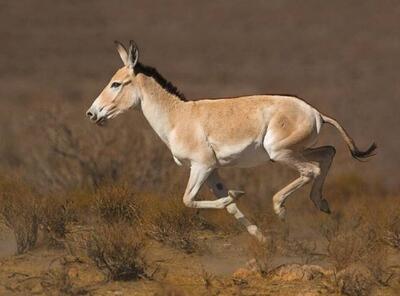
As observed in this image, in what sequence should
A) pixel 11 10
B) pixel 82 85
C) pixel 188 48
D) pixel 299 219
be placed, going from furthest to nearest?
1. pixel 11 10
2. pixel 188 48
3. pixel 82 85
4. pixel 299 219

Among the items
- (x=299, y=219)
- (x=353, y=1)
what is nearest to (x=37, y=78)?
(x=353, y=1)

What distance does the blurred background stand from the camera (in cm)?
3218

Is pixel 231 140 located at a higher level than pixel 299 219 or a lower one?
higher

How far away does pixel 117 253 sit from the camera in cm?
1312

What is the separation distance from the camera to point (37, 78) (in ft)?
173

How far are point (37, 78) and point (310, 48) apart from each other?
12717 millimetres

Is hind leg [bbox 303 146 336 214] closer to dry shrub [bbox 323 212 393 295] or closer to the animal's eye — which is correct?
dry shrub [bbox 323 212 393 295]

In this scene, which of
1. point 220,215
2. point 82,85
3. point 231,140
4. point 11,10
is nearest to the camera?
point 231,140

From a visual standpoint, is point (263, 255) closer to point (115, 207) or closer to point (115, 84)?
point (115, 84)

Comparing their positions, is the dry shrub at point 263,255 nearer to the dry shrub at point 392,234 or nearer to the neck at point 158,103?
the neck at point 158,103

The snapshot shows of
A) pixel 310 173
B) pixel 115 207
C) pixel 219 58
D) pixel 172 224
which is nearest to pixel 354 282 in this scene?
pixel 310 173

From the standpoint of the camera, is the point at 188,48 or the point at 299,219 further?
the point at 188,48

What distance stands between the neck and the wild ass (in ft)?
0.05

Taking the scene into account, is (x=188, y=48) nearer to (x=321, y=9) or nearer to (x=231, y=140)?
(x=321, y=9)
